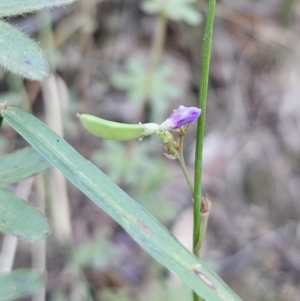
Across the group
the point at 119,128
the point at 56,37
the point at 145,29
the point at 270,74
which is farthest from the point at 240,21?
the point at 119,128

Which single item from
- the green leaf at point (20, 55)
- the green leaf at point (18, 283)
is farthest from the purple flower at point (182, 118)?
the green leaf at point (18, 283)

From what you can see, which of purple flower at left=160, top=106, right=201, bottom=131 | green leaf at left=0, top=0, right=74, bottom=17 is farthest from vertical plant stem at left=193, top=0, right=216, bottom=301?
green leaf at left=0, top=0, right=74, bottom=17

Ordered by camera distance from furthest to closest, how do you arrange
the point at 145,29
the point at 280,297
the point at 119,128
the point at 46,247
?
the point at 145,29 < the point at 280,297 < the point at 46,247 < the point at 119,128

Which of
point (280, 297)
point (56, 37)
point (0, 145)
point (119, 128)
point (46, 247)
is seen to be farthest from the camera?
point (56, 37)

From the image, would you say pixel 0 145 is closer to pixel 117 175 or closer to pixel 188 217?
pixel 117 175

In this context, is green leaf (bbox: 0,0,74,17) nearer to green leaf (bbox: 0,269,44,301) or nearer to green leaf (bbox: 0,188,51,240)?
green leaf (bbox: 0,188,51,240)

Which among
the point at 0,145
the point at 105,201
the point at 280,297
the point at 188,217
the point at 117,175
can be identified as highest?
the point at 105,201

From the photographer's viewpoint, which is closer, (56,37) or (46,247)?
(46,247)
